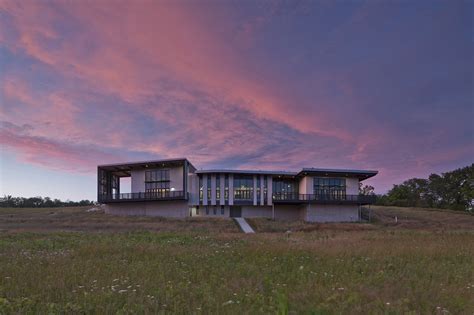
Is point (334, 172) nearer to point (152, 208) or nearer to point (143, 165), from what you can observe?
point (152, 208)

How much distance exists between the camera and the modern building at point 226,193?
63.1 m

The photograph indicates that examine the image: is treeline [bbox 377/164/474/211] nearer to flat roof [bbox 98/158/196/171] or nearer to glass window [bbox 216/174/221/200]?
glass window [bbox 216/174/221/200]

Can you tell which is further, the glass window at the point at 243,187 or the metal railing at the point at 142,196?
the glass window at the point at 243,187

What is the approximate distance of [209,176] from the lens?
6406 centimetres

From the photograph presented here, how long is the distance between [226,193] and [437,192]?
81711 mm

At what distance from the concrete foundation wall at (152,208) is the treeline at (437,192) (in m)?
78.6

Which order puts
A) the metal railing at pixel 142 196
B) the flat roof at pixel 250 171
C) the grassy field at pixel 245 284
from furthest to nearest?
the flat roof at pixel 250 171
the metal railing at pixel 142 196
the grassy field at pixel 245 284

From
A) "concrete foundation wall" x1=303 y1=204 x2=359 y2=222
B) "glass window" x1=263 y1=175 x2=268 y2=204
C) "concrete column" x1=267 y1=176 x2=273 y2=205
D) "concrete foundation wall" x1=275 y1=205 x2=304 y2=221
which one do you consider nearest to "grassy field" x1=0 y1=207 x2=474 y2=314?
"concrete foundation wall" x1=303 y1=204 x2=359 y2=222

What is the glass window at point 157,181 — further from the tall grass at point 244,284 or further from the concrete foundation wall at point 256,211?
the tall grass at point 244,284

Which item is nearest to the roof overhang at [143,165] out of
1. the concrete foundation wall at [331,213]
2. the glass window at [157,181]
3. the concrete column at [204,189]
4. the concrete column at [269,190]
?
the glass window at [157,181]

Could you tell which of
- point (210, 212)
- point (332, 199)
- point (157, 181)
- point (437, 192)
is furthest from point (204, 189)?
point (437, 192)

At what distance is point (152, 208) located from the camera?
64.2 meters

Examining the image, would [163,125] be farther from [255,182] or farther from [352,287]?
[352,287]

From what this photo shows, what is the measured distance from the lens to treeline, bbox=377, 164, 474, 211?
9950 cm
